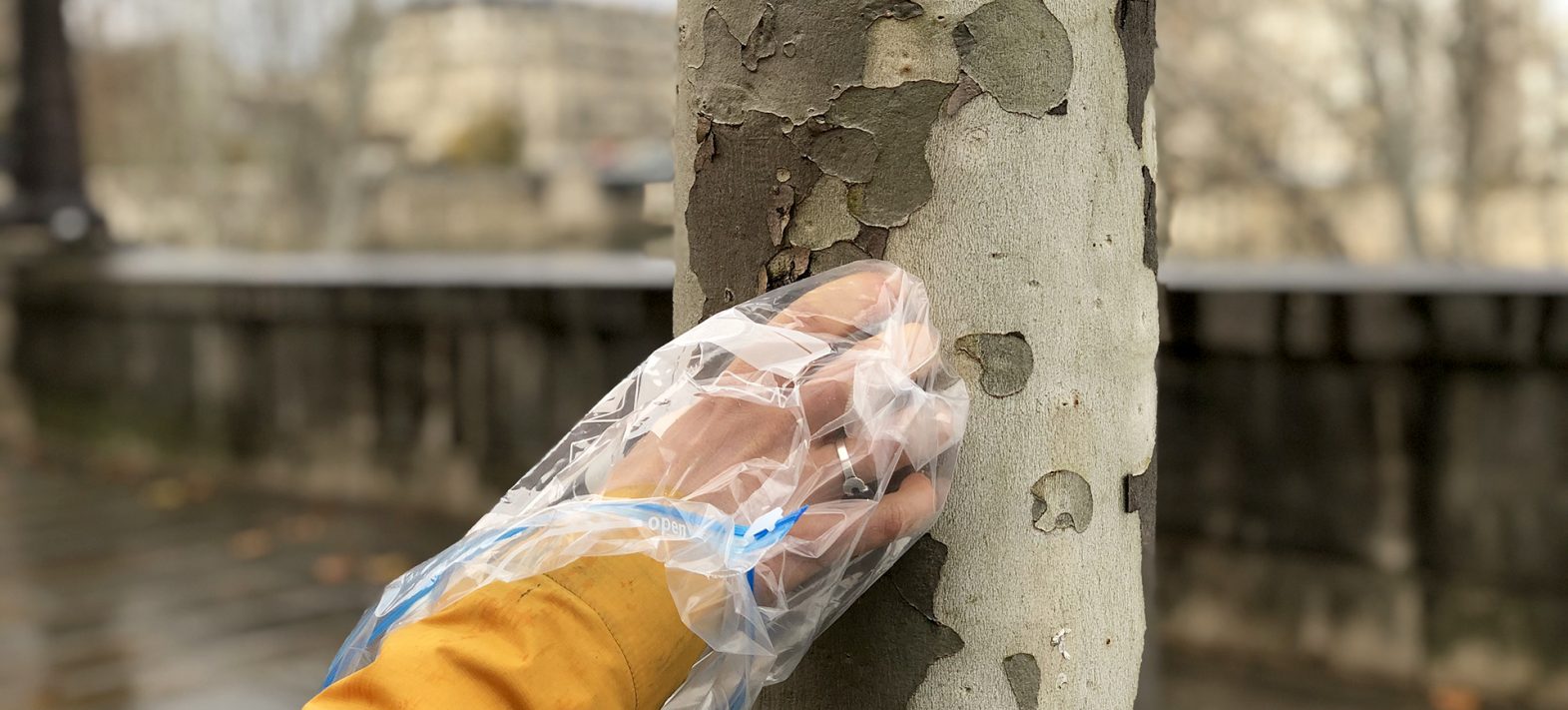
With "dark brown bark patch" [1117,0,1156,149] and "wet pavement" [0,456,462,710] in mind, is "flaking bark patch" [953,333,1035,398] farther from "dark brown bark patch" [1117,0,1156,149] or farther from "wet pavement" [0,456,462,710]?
"wet pavement" [0,456,462,710]

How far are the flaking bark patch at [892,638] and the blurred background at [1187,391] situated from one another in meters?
0.85

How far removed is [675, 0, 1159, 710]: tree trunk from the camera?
107cm

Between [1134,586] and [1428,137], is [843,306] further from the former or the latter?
[1428,137]

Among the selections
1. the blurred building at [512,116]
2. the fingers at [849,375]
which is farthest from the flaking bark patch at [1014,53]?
the blurred building at [512,116]

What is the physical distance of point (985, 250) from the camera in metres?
1.06

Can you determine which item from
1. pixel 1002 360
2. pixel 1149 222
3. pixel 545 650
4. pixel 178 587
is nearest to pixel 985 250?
pixel 1002 360

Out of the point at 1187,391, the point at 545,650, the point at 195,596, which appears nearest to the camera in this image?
the point at 545,650

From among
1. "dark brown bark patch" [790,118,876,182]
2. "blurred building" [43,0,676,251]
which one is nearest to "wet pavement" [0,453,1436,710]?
"dark brown bark patch" [790,118,876,182]

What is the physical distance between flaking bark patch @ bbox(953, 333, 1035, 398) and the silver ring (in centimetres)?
14

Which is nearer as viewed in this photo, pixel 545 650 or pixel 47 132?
pixel 545 650

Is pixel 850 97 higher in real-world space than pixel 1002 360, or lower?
higher

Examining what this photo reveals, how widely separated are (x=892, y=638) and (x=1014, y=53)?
19.5 inches

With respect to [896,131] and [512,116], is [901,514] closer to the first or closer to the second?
[896,131]

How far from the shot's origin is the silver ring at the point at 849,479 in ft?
3.31
